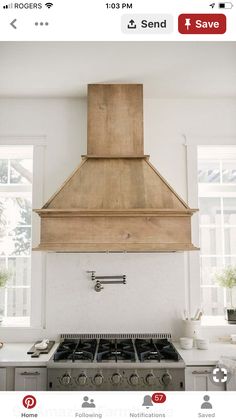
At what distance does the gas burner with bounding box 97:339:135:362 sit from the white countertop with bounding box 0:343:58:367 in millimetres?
266

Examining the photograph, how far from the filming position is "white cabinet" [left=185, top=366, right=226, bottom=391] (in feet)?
5.24

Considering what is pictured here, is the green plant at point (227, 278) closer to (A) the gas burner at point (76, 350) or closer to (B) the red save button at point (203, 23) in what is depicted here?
(A) the gas burner at point (76, 350)

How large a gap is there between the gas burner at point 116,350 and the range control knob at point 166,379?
16 centimetres

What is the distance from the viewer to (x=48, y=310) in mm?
2035

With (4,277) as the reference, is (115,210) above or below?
above

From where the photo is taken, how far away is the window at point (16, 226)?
2176 mm

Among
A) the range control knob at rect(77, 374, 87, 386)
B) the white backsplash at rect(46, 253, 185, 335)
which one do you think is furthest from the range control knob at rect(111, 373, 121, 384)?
the white backsplash at rect(46, 253, 185, 335)

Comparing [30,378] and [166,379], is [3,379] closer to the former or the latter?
[30,378]

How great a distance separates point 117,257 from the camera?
2.08 meters

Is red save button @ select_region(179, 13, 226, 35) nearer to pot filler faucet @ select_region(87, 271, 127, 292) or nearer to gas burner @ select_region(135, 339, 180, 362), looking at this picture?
gas burner @ select_region(135, 339, 180, 362)

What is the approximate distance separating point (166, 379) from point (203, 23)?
1.45 m

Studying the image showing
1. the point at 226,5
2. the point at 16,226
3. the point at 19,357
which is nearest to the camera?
the point at 226,5
